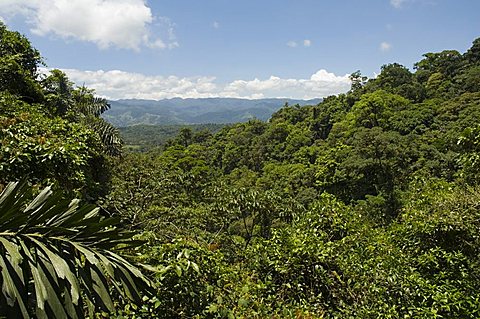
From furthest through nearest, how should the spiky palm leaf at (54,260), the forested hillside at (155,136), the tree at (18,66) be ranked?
the forested hillside at (155,136) → the tree at (18,66) → the spiky palm leaf at (54,260)

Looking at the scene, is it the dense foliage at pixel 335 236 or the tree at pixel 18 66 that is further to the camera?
the tree at pixel 18 66

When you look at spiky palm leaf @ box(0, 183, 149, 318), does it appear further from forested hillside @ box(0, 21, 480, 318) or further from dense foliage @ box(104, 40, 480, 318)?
dense foliage @ box(104, 40, 480, 318)

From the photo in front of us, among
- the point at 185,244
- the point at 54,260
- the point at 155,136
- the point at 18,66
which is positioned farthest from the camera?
the point at 155,136

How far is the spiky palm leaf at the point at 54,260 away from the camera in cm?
134

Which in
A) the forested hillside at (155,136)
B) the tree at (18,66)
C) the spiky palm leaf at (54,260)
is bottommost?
the forested hillside at (155,136)

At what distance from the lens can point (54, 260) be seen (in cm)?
143

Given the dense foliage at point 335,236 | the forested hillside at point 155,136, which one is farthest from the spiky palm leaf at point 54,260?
the forested hillside at point 155,136

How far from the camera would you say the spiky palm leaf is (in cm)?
134

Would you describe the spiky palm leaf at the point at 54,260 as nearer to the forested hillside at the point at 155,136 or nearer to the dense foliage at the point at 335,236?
the dense foliage at the point at 335,236

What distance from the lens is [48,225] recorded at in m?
1.56

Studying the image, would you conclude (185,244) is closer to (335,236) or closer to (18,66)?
(335,236)

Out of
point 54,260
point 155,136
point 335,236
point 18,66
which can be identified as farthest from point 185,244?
point 155,136

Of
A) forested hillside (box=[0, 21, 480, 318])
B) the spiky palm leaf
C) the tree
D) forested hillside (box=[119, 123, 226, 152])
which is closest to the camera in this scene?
the spiky palm leaf

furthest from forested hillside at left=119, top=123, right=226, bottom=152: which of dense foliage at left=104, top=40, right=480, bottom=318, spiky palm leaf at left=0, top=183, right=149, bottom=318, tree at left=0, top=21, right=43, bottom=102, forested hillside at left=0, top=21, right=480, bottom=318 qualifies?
spiky palm leaf at left=0, top=183, right=149, bottom=318
